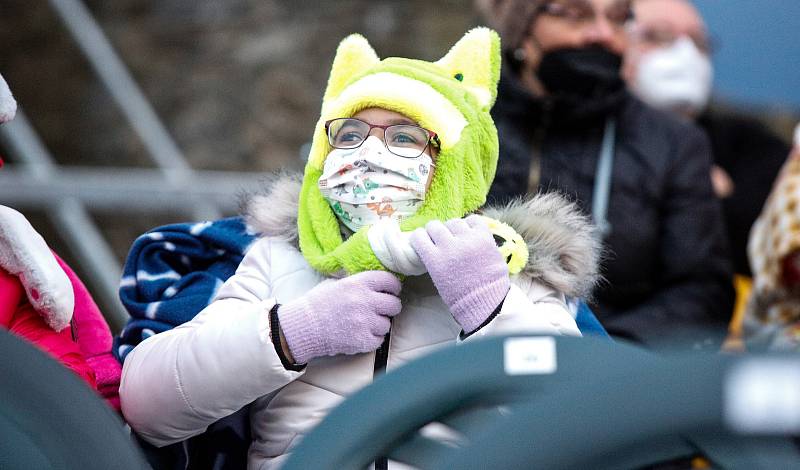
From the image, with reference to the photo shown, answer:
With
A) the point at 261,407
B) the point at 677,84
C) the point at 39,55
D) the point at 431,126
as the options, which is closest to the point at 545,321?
the point at 431,126

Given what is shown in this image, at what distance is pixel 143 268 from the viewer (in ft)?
7.10

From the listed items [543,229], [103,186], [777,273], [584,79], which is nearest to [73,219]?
[103,186]

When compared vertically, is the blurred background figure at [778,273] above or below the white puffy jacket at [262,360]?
below

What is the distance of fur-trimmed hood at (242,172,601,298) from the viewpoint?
6.48 ft

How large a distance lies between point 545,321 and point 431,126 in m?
0.40

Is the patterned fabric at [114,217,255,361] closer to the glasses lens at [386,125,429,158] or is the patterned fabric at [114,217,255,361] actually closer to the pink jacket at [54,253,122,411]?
the pink jacket at [54,253,122,411]

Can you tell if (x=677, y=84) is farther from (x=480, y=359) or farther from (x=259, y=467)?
(x=480, y=359)

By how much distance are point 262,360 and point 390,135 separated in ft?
1.53

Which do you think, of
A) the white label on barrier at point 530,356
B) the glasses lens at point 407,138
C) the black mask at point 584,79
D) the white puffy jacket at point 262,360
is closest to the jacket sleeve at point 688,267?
the black mask at point 584,79

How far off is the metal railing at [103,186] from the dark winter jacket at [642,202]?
5.56 ft

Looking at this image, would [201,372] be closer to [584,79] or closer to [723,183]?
[584,79]

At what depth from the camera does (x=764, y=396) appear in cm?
111

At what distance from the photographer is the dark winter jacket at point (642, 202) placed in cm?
289

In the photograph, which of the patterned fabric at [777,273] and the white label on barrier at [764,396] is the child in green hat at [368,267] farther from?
the patterned fabric at [777,273]
